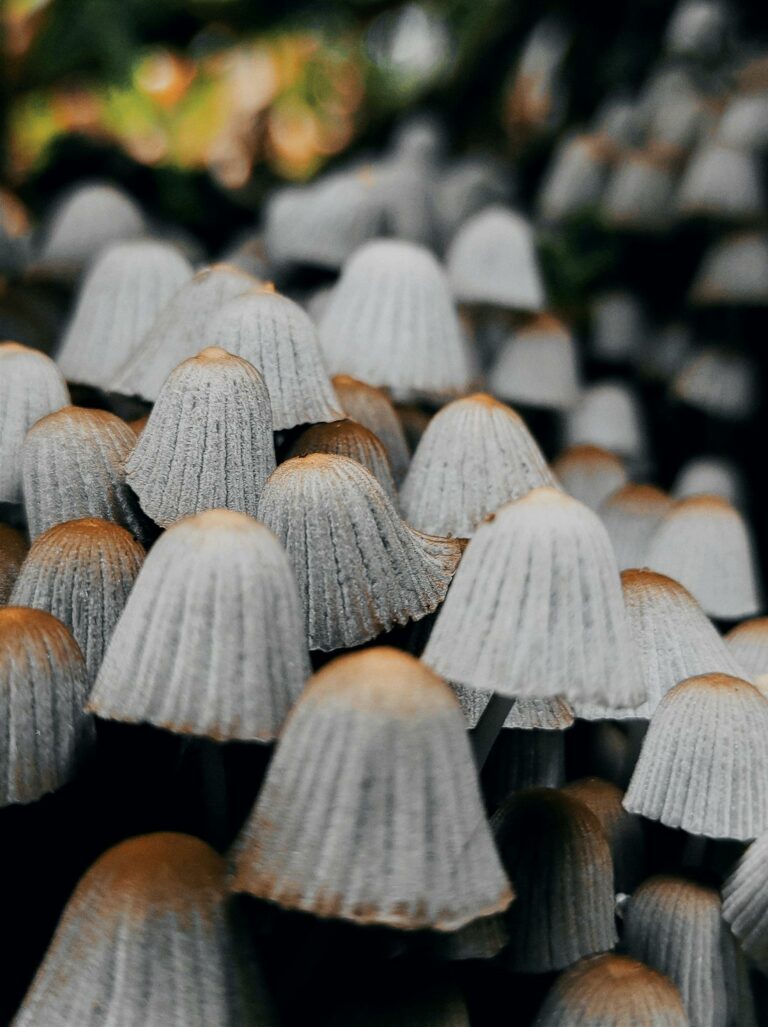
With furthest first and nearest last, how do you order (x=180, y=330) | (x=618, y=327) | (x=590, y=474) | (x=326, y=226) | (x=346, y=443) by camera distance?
(x=618, y=327)
(x=326, y=226)
(x=590, y=474)
(x=180, y=330)
(x=346, y=443)

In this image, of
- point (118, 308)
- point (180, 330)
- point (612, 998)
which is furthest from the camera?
point (118, 308)

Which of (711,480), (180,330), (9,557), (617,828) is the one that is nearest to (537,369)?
(711,480)

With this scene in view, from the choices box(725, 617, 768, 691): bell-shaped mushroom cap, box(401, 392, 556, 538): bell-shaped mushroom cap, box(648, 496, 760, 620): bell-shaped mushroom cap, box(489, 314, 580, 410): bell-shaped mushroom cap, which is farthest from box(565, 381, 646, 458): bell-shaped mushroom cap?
box(401, 392, 556, 538): bell-shaped mushroom cap

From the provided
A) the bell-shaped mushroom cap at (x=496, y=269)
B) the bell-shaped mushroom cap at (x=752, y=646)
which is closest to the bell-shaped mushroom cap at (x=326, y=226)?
the bell-shaped mushroom cap at (x=496, y=269)

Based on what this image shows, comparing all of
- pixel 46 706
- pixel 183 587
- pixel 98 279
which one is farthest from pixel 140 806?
pixel 98 279

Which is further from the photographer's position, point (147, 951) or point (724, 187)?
point (724, 187)

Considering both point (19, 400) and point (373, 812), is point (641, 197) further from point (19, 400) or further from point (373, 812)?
point (373, 812)

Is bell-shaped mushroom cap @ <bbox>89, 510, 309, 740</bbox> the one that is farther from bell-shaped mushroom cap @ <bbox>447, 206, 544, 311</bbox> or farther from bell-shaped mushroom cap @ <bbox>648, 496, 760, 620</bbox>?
bell-shaped mushroom cap @ <bbox>447, 206, 544, 311</bbox>
